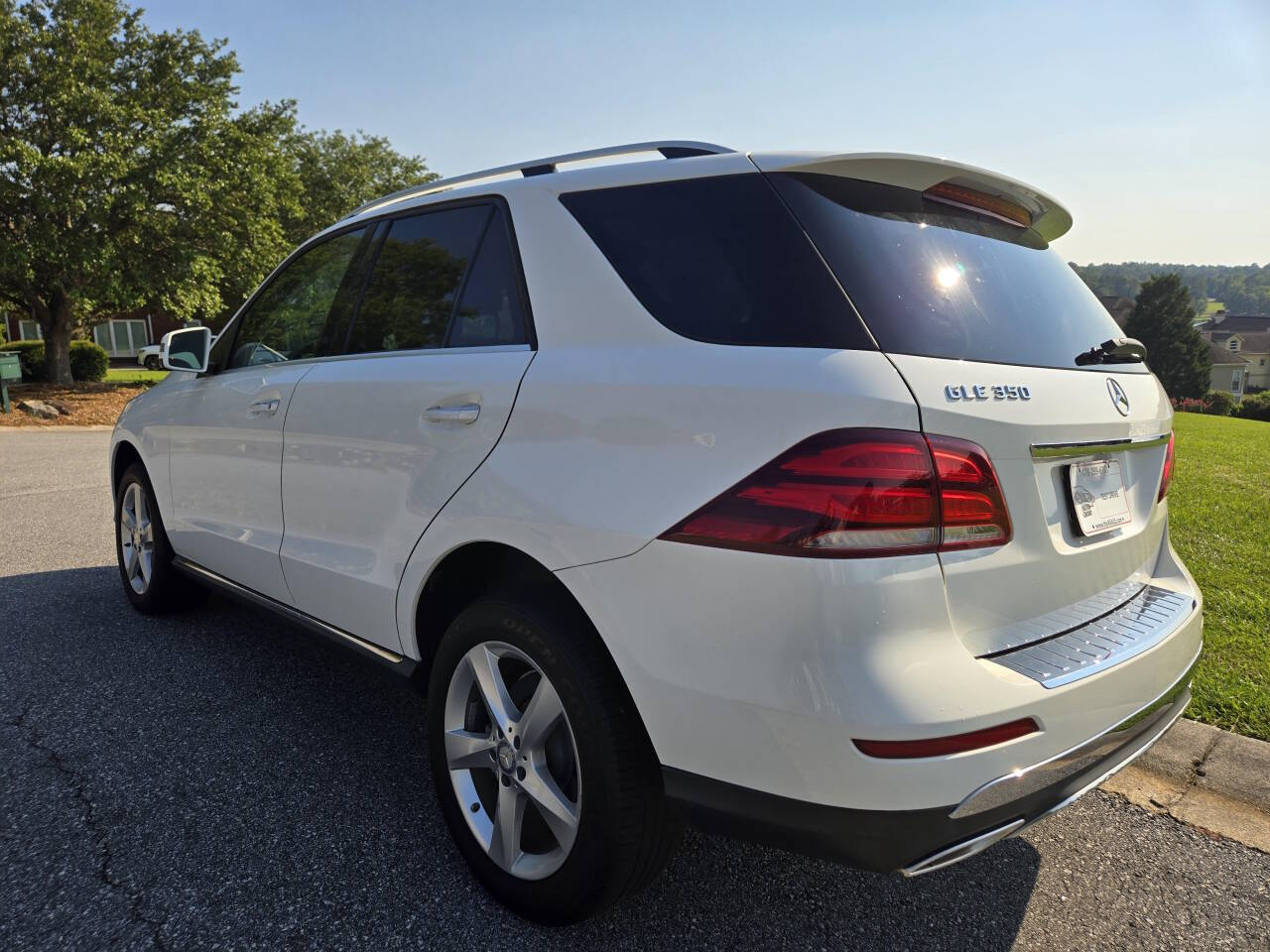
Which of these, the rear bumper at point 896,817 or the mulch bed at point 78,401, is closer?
the rear bumper at point 896,817

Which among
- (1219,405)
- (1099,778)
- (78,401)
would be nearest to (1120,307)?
(1219,405)

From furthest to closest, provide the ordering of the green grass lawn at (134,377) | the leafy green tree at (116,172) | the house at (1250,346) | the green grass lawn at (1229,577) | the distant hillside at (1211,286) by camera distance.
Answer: the distant hillside at (1211,286) < the house at (1250,346) < the green grass lawn at (134,377) < the leafy green tree at (116,172) < the green grass lawn at (1229,577)

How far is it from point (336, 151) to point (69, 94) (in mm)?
21174

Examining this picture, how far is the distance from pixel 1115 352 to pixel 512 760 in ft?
6.39

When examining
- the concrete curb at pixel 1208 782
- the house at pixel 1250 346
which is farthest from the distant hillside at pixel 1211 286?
the concrete curb at pixel 1208 782

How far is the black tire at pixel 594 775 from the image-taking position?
6.19ft

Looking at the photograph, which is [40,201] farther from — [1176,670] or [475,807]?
[1176,670]

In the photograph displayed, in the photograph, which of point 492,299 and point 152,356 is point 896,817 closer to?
point 492,299

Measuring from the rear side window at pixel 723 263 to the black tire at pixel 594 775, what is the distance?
76 centimetres

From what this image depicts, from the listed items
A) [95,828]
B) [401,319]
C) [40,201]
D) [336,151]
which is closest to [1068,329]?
[401,319]

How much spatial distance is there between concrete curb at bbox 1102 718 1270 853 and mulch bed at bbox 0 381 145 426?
58.5ft

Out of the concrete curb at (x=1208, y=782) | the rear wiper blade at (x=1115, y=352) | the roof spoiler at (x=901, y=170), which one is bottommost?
the concrete curb at (x=1208, y=782)

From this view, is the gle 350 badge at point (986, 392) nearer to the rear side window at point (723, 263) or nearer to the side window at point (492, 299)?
the rear side window at point (723, 263)

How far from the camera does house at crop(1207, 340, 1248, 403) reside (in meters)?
97.4
